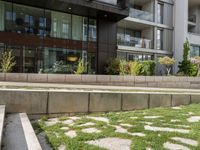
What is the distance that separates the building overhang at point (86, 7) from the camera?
1744 cm

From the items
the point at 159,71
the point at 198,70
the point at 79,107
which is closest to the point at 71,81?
the point at 79,107

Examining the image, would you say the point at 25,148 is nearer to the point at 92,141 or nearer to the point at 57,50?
the point at 92,141

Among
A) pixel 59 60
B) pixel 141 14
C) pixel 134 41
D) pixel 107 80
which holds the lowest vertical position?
pixel 107 80

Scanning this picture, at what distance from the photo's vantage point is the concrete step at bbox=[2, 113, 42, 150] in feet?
12.7

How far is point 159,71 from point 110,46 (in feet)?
27.4

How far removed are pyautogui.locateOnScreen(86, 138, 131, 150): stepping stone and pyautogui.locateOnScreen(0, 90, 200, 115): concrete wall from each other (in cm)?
236

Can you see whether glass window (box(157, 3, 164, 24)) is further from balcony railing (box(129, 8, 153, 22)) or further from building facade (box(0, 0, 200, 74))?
building facade (box(0, 0, 200, 74))

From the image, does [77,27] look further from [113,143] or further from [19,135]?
[113,143]

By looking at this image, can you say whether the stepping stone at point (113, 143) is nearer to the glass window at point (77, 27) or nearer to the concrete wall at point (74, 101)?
the concrete wall at point (74, 101)

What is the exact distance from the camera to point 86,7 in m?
18.0

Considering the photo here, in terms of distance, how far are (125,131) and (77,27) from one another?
16.4 meters

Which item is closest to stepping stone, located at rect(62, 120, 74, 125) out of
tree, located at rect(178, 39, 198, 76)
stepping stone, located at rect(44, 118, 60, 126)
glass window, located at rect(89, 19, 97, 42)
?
stepping stone, located at rect(44, 118, 60, 126)

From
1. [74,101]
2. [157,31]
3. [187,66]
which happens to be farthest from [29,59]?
[157,31]

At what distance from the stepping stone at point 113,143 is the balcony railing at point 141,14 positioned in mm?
23615
